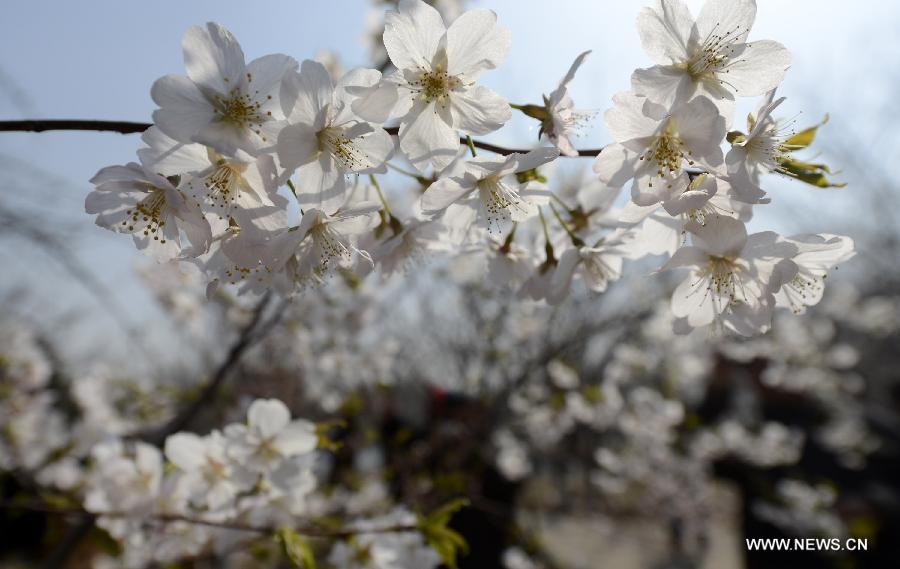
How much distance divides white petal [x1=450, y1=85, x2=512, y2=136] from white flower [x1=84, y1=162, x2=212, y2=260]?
0.47m

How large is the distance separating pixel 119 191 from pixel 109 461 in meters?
1.21

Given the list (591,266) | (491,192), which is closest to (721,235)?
(591,266)

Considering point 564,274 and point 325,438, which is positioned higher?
point 564,274

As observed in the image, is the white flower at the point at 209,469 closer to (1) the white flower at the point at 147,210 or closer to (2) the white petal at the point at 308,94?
(1) the white flower at the point at 147,210

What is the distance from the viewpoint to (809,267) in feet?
3.70

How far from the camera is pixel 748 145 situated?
916 mm

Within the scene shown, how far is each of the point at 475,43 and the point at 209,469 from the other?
137 cm

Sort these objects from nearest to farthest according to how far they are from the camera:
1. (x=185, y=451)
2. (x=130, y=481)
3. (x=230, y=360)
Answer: (x=185, y=451)
(x=130, y=481)
(x=230, y=360)

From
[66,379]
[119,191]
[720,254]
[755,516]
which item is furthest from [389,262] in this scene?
[755,516]

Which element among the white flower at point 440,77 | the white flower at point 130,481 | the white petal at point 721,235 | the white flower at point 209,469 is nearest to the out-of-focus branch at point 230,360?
the white flower at point 130,481

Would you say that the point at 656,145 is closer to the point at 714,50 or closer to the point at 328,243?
the point at 714,50

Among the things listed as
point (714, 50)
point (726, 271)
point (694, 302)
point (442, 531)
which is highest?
point (714, 50)

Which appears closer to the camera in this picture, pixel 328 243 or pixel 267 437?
pixel 328 243

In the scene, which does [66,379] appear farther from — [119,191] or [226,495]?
[119,191]
